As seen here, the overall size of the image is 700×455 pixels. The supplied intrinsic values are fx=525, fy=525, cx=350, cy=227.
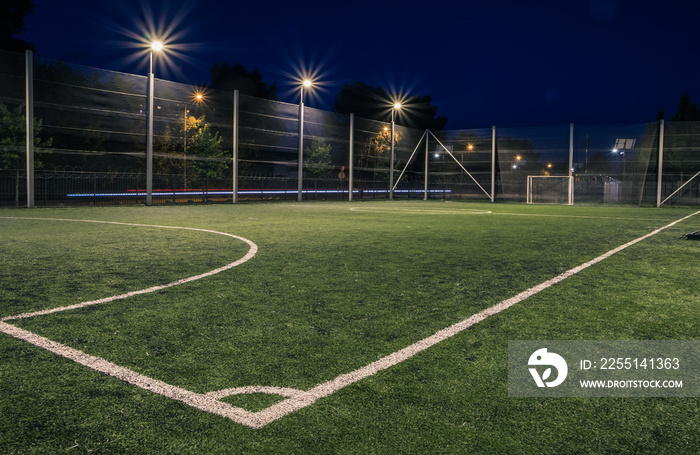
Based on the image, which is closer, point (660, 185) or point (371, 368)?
point (371, 368)

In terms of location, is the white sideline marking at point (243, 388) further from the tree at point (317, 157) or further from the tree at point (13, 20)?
the tree at point (13, 20)

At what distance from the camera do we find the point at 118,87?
796 inches

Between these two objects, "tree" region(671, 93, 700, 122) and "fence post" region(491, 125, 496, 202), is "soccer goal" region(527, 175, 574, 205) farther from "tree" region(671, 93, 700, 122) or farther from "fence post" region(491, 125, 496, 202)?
"tree" region(671, 93, 700, 122)

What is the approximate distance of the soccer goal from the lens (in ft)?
99.5

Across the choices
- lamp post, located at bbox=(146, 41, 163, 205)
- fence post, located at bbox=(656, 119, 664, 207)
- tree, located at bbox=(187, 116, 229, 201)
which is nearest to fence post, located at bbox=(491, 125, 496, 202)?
fence post, located at bbox=(656, 119, 664, 207)

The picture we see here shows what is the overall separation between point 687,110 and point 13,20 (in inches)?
2306

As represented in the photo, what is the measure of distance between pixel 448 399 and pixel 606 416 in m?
0.70

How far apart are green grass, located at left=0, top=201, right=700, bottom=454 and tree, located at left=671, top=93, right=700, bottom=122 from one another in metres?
53.2

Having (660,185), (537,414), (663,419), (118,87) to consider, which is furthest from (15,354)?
(660,185)

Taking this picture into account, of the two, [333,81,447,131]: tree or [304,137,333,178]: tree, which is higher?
[333,81,447,131]: tree

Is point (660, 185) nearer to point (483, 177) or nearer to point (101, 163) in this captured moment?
point (483, 177)

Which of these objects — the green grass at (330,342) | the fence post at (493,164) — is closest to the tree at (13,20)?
the fence post at (493,164)

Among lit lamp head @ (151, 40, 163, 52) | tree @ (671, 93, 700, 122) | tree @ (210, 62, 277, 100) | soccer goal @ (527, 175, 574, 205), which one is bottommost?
soccer goal @ (527, 175, 574, 205)

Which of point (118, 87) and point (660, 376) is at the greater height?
point (118, 87)
